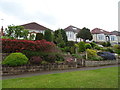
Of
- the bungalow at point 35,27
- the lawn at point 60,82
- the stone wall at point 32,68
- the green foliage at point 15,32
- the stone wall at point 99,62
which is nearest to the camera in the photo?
the lawn at point 60,82

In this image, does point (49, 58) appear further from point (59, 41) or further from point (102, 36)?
point (102, 36)

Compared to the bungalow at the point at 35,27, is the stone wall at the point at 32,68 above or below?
below

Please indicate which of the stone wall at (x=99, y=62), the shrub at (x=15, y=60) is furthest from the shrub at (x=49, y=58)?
the stone wall at (x=99, y=62)

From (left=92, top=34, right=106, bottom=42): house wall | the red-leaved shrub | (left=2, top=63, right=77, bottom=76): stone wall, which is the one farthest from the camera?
(left=92, top=34, right=106, bottom=42): house wall

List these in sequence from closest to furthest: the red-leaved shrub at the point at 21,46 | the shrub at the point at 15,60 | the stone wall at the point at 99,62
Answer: the shrub at the point at 15,60 → the red-leaved shrub at the point at 21,46 → the stone wall at the point at 99,62

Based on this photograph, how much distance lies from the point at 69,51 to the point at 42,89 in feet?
33.8

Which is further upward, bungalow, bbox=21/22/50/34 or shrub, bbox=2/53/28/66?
bungalow, bbox=21/22/50/34

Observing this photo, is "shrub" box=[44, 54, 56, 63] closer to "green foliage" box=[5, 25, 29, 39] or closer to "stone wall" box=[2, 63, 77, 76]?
"stone wall" box=[2, 63, 77, 76]

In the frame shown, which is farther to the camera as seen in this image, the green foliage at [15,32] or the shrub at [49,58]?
the green foliage at [15,32]

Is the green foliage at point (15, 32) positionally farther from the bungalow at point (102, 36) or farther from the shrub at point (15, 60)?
the bungalow at point (102, 36)

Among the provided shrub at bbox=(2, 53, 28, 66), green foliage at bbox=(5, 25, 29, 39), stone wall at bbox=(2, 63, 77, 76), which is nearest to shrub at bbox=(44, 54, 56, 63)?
stone wall at bbox=(2, 63, 77, 76)

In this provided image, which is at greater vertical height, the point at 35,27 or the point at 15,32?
the point at 35,27

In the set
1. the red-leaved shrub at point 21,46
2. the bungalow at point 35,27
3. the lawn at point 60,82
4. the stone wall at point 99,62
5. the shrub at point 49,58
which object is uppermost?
the bungalow at point 35,27

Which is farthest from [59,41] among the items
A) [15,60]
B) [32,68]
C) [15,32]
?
[15,60]
